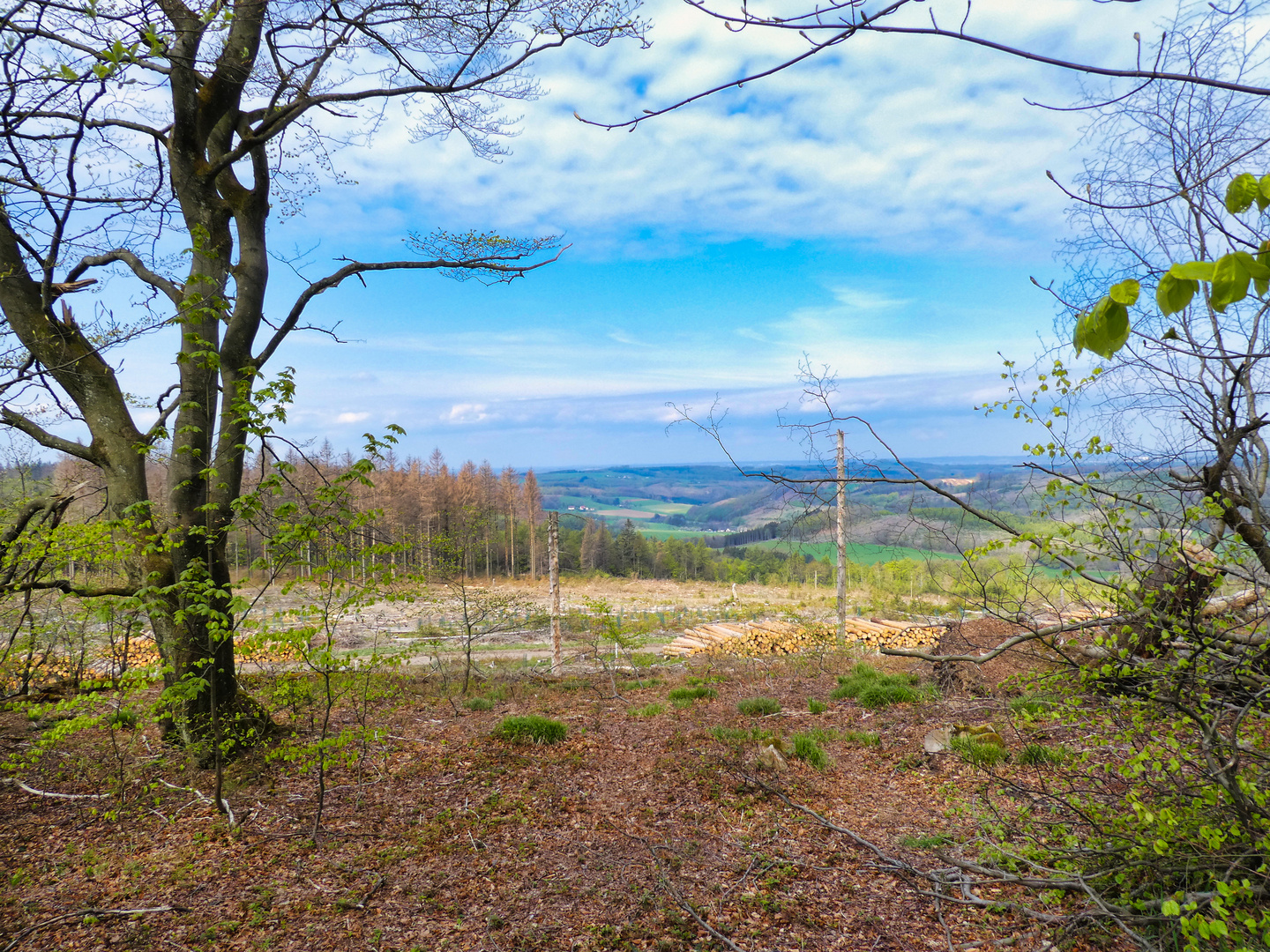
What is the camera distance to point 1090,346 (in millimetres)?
911

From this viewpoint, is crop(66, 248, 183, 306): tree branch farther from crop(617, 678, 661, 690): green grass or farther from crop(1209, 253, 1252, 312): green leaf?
crop(617, 678, 661, 690): green grass

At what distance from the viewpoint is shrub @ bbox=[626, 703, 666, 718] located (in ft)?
27.3

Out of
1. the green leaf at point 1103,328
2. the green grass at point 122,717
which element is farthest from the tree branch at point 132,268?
the green leaf at point 1103,328

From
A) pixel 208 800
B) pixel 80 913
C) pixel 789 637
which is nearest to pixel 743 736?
pixel 208 800

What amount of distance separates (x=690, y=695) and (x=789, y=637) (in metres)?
6.68

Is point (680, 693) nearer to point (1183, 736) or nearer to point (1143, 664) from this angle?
point (1183, 736)

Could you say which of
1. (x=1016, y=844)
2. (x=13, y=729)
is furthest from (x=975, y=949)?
(x=13, y=729)

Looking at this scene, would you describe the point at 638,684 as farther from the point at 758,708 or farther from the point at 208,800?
the point at 208,800

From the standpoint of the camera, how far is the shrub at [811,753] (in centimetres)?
612

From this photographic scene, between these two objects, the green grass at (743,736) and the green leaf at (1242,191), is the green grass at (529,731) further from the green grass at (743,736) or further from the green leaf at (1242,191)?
the green leaf at (1242,191)

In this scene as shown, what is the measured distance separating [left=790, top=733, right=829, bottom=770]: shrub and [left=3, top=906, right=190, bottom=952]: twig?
17.0 ft

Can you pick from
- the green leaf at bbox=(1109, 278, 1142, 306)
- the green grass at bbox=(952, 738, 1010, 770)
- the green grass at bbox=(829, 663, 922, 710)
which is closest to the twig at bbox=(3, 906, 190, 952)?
the green leaf at bbox=(1109, 278, 1142, 306)

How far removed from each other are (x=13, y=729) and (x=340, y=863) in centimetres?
467

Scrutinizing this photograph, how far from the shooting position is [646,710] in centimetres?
842
